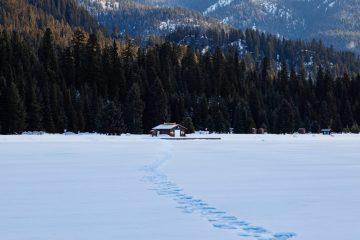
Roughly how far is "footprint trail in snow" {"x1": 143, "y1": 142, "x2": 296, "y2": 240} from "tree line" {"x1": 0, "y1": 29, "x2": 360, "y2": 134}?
8549 cm

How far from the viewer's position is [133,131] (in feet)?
379

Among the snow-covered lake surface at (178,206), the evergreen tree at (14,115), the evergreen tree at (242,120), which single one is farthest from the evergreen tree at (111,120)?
the snow-covered lake surface at (178,206)

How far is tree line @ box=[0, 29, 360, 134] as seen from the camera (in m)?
111

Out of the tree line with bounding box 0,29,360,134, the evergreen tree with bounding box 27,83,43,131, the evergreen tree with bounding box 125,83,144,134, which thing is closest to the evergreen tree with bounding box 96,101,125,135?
the tree line with bounding box 0,29,360,134

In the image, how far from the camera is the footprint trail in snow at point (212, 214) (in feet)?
37.6

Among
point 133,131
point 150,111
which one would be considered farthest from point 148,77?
point 133,131

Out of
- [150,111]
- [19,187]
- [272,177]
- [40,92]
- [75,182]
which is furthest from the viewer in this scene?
[150,111]

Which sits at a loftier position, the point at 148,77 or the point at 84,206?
the point at 148,77

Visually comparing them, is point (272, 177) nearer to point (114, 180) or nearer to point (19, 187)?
point (114, 180)

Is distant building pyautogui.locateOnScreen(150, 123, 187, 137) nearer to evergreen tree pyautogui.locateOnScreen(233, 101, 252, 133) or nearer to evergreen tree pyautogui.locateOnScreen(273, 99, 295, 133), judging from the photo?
evergreen tree pyautogui.locateOnScreen(233, 101, 252, 133)

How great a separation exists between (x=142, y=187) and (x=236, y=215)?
646cm

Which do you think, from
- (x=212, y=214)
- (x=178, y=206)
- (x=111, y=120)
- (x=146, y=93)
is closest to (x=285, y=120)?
(x=146, y=93)

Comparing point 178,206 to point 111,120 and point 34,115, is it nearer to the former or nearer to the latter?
point 34,115

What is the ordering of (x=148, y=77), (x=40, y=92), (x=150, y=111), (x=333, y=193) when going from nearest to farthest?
1. (x=333, y=193)
2. (x=40, y=92)
3. (x=150, y=111)
4. (x=148, y=77)
